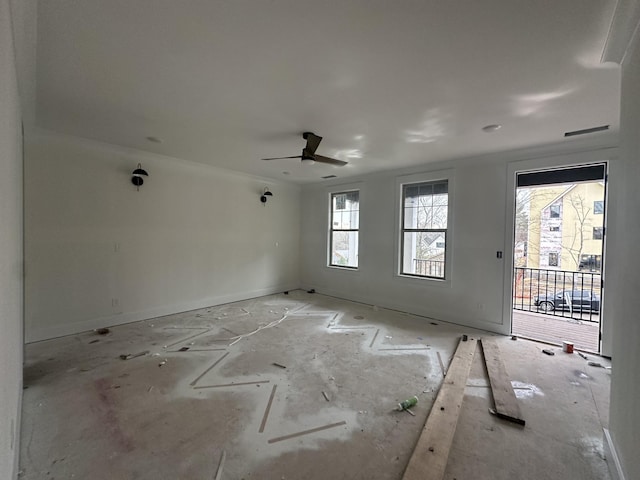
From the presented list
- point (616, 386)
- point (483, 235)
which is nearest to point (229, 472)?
point (616, 386)

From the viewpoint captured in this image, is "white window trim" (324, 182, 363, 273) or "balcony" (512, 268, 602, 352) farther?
"white window trim" (324, 182, 363, 273)

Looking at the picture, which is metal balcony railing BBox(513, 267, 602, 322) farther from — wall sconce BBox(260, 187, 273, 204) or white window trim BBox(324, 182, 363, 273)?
wall sconce BBox(260, 187, 273, 204)

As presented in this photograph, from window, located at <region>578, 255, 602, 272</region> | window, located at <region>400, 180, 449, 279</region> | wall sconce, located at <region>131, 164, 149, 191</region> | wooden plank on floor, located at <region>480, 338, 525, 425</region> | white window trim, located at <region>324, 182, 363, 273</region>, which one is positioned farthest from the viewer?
window, located at <region>578, 255, 602, 272</region>

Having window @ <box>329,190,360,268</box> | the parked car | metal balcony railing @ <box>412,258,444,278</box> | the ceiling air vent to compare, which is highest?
the ceiling air vent

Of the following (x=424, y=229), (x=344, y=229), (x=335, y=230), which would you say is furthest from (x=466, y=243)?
(x=335, y=230)

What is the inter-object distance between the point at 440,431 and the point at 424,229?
3.58 metres

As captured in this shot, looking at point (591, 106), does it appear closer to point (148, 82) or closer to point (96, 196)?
point (148, 82)

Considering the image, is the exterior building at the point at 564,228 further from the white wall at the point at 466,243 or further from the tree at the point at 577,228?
the white wall at the point at 466,243

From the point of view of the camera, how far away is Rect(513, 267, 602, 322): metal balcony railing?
512 cm

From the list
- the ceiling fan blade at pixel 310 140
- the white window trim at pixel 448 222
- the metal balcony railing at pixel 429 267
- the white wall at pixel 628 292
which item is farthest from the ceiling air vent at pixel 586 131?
the ceiling fan blade at pixel 310 140

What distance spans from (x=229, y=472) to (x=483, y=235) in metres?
4.29

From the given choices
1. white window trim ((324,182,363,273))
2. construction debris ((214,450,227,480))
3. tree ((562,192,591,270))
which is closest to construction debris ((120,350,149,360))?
construction debris ((214,450,227,480))

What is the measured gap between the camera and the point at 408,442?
196cm

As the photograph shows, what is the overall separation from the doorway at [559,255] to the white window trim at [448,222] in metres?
0.89
